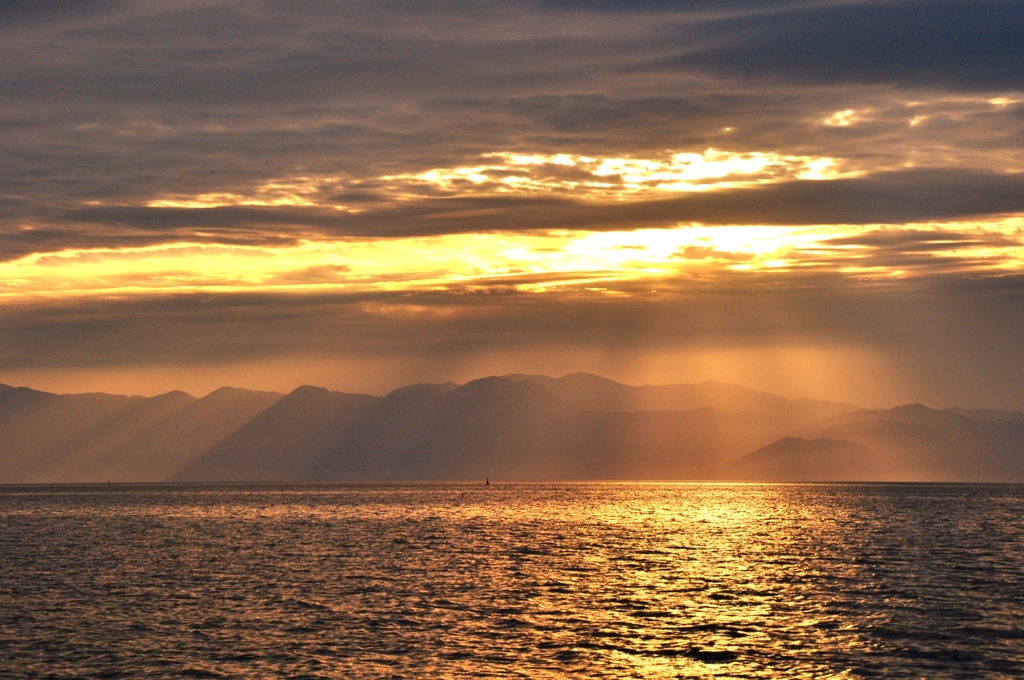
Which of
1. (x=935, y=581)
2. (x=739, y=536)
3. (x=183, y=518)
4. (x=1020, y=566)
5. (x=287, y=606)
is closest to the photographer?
(x=287, y=606)

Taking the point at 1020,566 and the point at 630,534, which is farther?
the point at 630,534

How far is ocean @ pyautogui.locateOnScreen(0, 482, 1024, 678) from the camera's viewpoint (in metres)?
50.0

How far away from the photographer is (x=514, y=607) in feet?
219

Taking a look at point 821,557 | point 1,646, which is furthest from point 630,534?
point 1,646

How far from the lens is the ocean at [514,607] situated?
50.0 m

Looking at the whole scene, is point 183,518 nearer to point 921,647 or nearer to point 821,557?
point 821,557

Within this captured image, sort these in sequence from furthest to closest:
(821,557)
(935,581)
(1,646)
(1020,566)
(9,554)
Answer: (9,554) → (821,557) → (1020,566) → (935,581) → (1,646)

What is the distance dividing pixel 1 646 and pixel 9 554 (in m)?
61.0

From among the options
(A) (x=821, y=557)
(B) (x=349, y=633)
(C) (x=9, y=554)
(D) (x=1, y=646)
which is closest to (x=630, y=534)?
(A) (x=821, y=557)

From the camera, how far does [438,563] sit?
95562 mm

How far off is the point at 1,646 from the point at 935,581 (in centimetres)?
6182

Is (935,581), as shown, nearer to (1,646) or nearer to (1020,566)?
(1020,566)

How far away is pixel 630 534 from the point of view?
136m

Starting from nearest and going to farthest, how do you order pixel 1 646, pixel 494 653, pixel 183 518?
pixel 494 653, pixel 1 646, pixel 183 518
